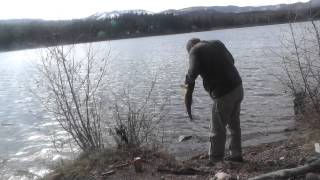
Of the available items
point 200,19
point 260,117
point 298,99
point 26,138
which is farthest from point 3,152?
point 200,19

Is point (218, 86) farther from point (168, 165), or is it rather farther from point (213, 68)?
point (168, 165)

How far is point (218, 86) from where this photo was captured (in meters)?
7.91

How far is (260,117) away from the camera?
16578mm

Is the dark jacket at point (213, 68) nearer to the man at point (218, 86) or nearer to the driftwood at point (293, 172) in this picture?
the man at point (218, 86)

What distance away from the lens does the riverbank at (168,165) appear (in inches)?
294

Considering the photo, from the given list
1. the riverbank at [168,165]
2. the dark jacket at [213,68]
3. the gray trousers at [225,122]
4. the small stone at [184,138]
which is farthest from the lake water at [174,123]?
the dark jacket at [213,68]

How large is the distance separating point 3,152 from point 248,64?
21.6 m

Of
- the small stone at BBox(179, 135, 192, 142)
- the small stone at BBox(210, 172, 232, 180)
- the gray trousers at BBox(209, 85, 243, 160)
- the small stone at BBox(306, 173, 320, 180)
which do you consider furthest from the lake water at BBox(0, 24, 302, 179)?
the small stone at BBox(306, 173, 320, 180)

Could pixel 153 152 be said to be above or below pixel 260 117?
above

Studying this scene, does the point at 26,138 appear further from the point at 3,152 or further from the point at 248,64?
the point at 248,64

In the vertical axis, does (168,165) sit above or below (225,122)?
below

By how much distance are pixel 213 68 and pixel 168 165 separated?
165cm

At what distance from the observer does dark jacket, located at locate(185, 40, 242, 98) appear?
25.4 feet

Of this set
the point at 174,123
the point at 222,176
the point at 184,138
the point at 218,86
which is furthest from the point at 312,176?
the point at 174,123
